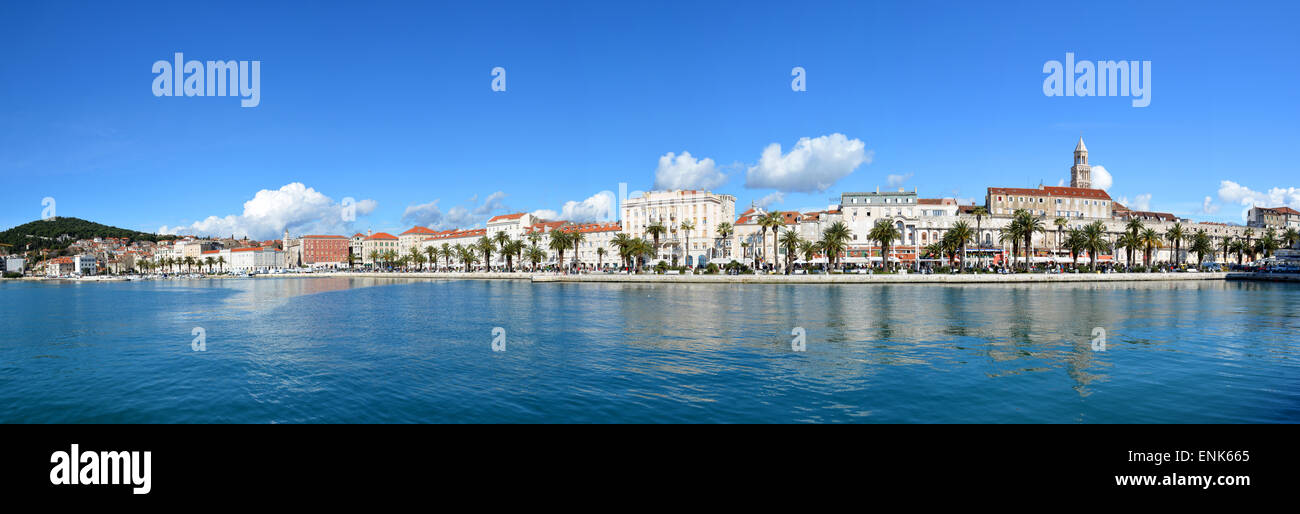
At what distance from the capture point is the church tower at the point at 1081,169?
5994 inches

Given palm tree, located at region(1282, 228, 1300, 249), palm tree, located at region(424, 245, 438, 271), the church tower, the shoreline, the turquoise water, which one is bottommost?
the turquoise water

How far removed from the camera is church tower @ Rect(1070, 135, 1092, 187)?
152 metres

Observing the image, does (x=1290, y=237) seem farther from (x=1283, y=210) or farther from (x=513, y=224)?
(x=513, y=224)

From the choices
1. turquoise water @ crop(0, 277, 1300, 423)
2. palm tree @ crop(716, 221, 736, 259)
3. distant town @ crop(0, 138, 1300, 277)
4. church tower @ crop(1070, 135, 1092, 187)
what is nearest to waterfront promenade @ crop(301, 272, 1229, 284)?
distant town @ crop(0, 138, 1300, 277)

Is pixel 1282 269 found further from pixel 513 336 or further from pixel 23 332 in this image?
pixel 23 332

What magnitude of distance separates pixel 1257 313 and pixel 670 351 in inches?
1494

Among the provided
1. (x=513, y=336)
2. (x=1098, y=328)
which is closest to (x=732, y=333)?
(x=513, y=336)

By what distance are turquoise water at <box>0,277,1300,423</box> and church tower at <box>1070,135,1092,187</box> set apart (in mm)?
136462

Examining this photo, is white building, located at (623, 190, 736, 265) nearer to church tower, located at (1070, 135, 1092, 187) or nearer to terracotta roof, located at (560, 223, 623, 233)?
terracotta roof, located at (560, 223, 623, 233)

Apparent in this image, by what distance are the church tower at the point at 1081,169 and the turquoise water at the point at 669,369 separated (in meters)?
136

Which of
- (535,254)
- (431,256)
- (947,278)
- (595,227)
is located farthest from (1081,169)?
(431,256)

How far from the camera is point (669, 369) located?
62.5ft

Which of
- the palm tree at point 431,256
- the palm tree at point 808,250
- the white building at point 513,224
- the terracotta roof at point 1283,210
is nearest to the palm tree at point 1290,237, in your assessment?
the terracotta roof at point 1283,210

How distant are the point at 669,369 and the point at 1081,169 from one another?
566 feet
